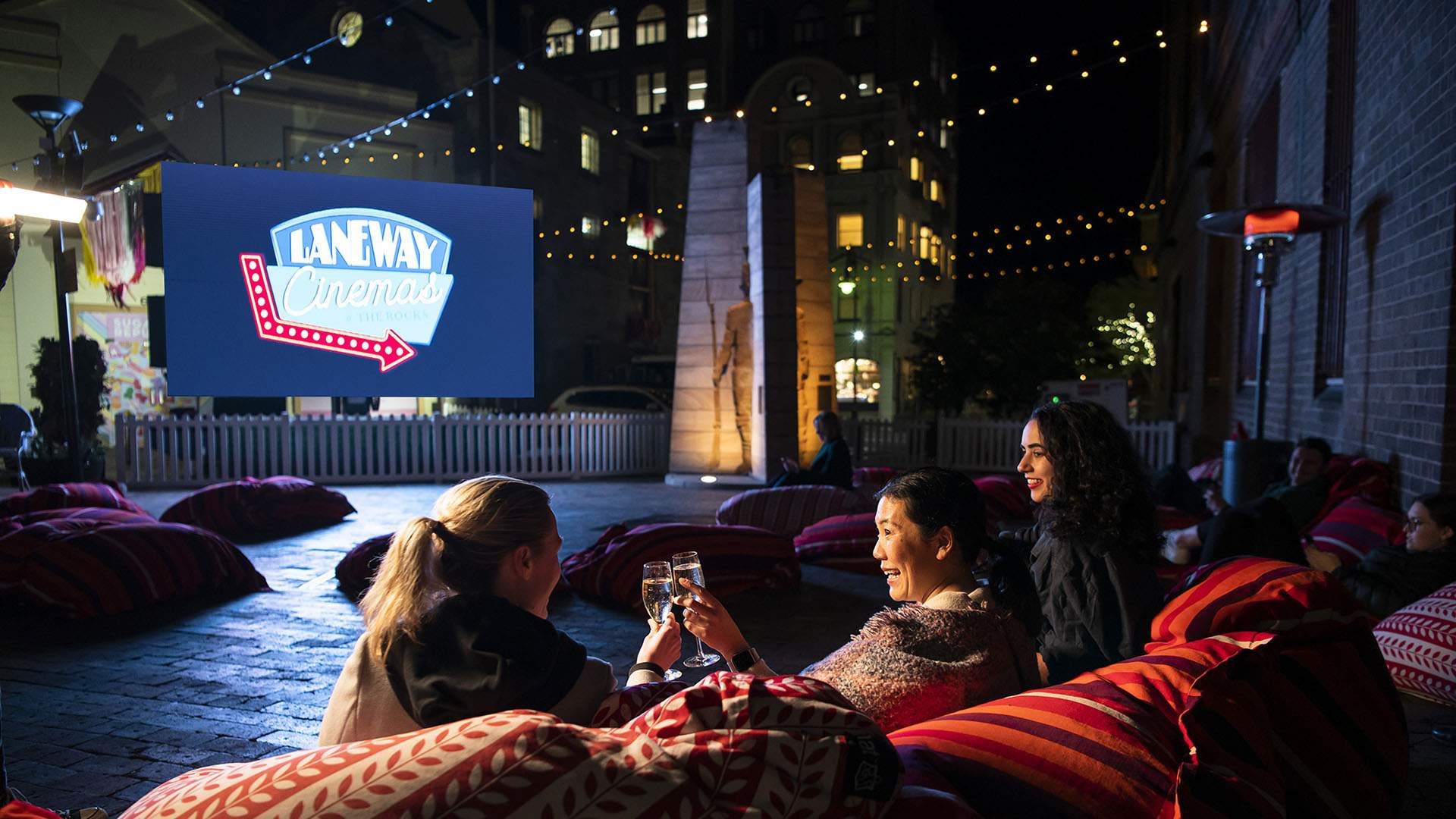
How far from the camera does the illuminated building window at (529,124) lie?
2109 centimetres

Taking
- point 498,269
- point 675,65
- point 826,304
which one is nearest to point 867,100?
point 675,65

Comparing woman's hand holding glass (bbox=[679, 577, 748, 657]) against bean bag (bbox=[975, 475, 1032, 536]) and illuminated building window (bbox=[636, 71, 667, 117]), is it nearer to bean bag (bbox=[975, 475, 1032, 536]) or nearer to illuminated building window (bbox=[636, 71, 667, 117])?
bean bag (bbox=[975, 475, 1032, 536])

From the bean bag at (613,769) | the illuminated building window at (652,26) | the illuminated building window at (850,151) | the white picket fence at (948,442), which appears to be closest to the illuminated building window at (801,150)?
the illuminated building window at (850,151)

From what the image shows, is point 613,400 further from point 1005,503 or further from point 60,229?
point 60,229

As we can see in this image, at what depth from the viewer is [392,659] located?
70.0 inches

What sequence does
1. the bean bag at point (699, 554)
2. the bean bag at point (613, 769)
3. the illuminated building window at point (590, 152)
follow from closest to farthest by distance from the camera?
the bean bag at point (613, 769), the bean bag at point (699, 554), the illuminated building window at point (590, 152)

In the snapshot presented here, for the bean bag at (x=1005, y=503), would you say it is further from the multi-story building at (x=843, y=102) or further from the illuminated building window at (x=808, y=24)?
the illuminated building window at (x=808, y=24)

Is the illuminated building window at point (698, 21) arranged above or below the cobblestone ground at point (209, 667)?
above

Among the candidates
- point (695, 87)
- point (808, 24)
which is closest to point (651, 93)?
point (695, 87)

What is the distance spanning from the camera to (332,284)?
6.61 m

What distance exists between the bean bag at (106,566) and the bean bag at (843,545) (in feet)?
13.5

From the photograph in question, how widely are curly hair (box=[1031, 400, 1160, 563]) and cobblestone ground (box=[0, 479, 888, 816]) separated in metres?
2.08

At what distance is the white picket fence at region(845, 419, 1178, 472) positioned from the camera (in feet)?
47.3

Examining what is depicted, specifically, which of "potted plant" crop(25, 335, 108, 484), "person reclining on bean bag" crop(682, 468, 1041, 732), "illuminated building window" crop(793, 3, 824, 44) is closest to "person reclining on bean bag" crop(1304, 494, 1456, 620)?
"person reclining on bean bag" crop(682, 468, 1041, 732)
